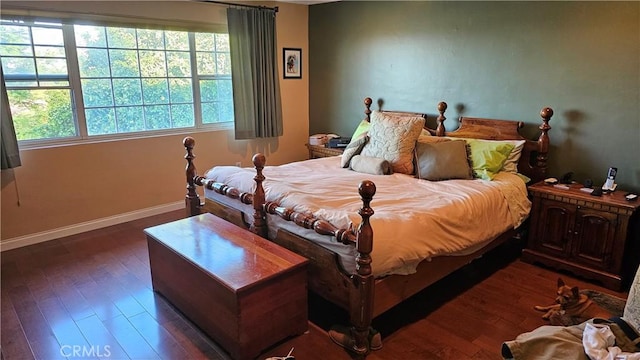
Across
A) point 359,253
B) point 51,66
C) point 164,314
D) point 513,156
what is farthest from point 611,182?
point 51,66

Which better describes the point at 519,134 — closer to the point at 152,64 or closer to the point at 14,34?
the point at 152,64

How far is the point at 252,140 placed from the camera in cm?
499

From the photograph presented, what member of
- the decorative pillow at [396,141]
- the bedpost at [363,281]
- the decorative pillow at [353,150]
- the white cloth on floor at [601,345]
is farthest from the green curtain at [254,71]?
the white cloth on floor at [601,345]

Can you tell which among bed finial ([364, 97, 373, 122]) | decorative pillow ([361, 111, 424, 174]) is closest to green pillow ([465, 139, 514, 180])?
decorative pillow ([361, 111, 424, 174])

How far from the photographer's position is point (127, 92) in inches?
160

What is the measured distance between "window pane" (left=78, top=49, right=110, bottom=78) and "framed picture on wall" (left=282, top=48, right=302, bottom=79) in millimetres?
1945

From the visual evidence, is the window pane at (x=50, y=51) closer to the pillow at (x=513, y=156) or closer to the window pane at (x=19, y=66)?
the window pane at (x=19, y=66)

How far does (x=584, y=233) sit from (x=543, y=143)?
2.51 ft

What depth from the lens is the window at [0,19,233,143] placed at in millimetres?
3469

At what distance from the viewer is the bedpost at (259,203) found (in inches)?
104

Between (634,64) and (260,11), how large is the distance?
11.3 feet

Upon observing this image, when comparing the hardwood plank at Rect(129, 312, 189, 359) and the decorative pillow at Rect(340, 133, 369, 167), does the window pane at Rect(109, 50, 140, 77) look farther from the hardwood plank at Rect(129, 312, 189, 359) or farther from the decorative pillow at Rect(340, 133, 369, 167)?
the hardwood plank at Rect(129, 312, 189, 359)

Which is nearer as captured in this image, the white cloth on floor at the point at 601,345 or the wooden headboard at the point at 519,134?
the white cloth on floor at the point at 601,345

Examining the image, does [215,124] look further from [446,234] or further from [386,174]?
[446,234]
